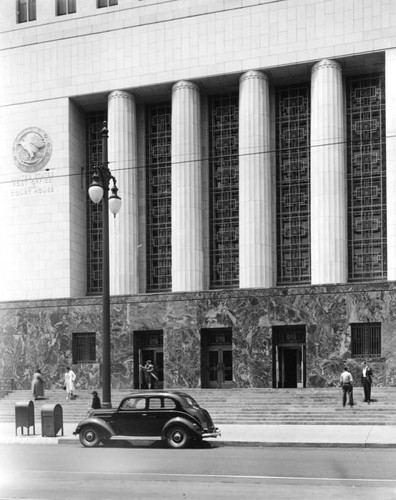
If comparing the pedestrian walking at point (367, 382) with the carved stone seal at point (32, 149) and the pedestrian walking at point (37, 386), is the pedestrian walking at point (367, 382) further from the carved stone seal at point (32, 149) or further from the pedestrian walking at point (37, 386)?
the carved stone seal at point (32, 149)

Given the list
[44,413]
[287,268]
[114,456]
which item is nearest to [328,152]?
[287,268]

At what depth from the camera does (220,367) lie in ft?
132

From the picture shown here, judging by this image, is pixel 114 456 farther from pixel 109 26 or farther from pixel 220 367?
pixel 109 26

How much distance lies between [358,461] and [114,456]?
5481mm

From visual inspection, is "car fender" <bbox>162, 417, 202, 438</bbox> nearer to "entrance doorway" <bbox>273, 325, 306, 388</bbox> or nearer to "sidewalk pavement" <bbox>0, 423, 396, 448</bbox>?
"sidewalk pavement" <bbox>0, 423, 396, 448</bbox>

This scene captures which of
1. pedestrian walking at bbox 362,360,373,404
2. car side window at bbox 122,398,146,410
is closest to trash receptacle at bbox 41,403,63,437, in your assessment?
car side window at bbox 122,398,146,410

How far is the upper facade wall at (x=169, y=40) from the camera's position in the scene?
39250 mm

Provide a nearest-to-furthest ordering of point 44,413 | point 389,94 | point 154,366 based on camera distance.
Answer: point 44,413 → point 389,94 → point 154,366

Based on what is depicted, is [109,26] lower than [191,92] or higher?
higher

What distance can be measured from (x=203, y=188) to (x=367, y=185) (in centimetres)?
757

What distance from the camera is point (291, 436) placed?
83.9 ft

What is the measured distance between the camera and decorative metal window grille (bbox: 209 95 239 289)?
41656 mm

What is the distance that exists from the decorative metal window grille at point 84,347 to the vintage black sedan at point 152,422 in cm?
1848

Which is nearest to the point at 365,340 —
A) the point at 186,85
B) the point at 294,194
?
the point at 294,194
